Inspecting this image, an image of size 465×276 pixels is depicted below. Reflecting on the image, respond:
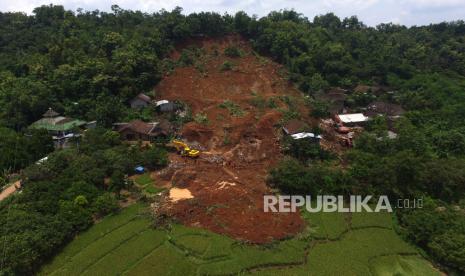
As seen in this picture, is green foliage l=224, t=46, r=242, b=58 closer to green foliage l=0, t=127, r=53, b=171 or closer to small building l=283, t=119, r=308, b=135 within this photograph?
small building l=283, t=119, r=308, b=135

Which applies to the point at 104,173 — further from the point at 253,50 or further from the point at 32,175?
the point at 253,50

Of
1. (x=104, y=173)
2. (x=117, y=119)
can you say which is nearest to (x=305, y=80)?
(x=117, y=119)

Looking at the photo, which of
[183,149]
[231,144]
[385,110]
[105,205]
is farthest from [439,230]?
[385,110]

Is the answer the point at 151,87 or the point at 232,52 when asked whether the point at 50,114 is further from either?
the point at 232,52

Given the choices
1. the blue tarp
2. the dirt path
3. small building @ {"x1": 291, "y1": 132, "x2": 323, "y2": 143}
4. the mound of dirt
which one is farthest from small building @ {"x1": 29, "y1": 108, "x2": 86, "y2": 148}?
small building @ {"x1": 291, "y1": 132, "x2": 323, "y2": 143}

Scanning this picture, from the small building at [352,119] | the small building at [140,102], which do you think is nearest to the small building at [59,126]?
the small building at [140,102]
